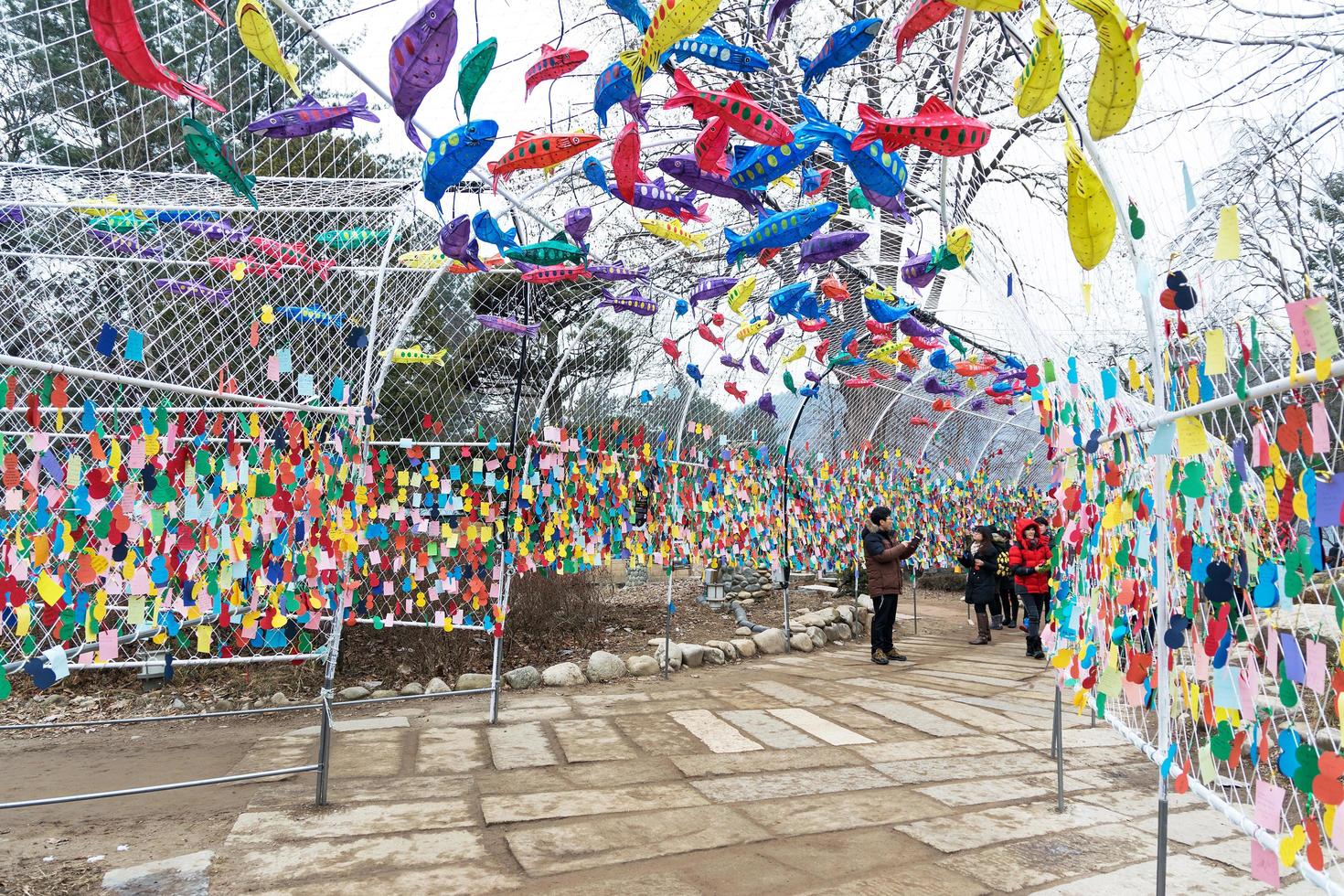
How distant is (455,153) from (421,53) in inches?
14.8

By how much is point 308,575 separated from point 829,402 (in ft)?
21.6

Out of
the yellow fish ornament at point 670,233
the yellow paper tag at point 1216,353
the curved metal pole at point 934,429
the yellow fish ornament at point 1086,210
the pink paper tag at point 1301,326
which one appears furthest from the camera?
the curved metal pole at point 934,429

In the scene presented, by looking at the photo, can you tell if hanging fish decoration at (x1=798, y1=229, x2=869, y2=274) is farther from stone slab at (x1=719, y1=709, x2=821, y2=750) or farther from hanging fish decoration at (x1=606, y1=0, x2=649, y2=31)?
stone slab at (x1=719, y1=709, x2=821, y2=750)

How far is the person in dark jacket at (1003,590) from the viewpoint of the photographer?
840 centimetres

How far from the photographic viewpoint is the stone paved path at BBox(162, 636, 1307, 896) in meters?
2.70

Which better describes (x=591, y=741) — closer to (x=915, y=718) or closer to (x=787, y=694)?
(x=787, y=694)

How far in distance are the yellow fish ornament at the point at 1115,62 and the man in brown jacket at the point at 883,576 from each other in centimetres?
527

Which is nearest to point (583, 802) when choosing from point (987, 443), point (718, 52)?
point (718, 52)

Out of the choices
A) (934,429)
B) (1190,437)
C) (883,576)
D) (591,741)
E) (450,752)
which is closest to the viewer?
(1190,437)

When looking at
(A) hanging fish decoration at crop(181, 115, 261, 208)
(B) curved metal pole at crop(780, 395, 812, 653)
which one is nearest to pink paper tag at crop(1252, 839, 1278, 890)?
(A) hanging fish decoration at crop(181, 115, 261, 208)

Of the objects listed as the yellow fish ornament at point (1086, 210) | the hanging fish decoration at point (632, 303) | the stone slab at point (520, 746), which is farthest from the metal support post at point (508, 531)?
the yellow fish ornament at point (1086, 210)

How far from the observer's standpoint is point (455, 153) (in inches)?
108

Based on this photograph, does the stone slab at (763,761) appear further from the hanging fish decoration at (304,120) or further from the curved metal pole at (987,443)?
the curved metal pole at (987,443)

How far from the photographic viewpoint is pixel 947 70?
548 centimetres
